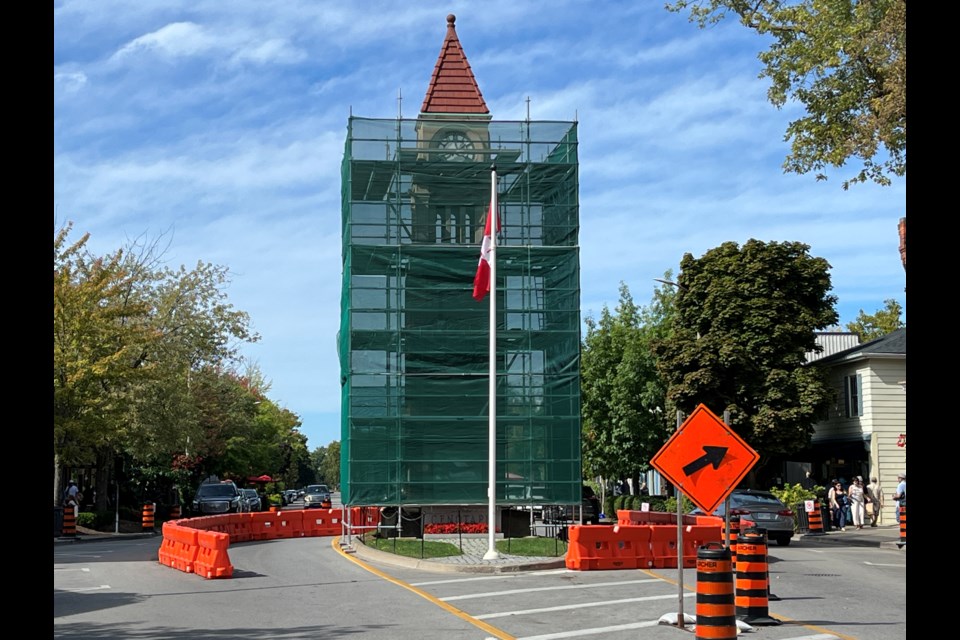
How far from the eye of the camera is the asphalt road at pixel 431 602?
13445 millimetres

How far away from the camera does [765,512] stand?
94.8 feet

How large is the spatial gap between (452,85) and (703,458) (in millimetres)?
25950

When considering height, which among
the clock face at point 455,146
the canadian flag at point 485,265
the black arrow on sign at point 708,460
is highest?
the clock face at point 455,146

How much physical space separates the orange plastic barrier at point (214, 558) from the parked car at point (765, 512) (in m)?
13.0

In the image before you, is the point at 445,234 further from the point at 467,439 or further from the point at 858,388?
the point at 858,388

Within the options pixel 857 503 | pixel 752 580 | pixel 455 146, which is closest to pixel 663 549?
pixel 752 580

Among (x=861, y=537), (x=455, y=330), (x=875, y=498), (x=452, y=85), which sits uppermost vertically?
(x=452, y=85)

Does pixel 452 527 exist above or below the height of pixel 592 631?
below

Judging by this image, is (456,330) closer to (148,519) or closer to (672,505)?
(672,505)

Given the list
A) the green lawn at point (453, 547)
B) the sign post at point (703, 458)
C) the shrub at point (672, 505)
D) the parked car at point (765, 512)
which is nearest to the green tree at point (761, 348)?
the shrub at point (672, 505)

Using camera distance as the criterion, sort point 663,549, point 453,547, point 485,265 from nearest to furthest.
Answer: point 663,549 < point 485,265 < point 453,547

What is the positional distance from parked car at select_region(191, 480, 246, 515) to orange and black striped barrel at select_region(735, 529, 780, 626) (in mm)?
37327

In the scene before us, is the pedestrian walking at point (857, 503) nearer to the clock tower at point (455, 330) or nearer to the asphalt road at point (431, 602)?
the clock tower at point (455, 330)
